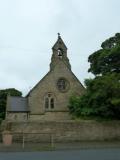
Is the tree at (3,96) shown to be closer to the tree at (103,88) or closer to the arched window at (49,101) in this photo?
the arched window at (49,101)

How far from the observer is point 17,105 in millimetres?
52938

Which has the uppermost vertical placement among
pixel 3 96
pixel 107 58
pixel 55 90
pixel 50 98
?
pixel 107 58

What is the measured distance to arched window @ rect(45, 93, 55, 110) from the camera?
52438 millimetres

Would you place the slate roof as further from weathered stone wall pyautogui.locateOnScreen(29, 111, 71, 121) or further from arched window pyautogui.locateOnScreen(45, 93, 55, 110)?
arched window pyautogui.locateOnScreen(45, 93, 55, 110)

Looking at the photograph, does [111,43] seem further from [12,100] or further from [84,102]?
[12,100]

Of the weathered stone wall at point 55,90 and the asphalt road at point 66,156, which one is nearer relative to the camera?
the asphalt road at point 66,156

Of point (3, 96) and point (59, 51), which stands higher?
point (59, 51)

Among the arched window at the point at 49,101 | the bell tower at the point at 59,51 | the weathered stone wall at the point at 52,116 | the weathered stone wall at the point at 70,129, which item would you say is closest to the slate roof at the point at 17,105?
the weathered stone wall at the point at 52,116

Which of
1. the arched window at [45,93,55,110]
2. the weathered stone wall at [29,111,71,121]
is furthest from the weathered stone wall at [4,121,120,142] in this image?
the arched window at [45,93,55,110]

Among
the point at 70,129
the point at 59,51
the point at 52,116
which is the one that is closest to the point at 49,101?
the point at 52,116

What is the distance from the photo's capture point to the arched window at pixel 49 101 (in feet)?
172

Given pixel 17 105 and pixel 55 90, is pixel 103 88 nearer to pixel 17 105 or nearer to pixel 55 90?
pixel 55 90

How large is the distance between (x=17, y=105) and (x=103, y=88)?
18.7 metres

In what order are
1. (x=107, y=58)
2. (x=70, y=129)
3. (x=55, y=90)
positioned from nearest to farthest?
(x=70, y=129)
(x=107, y=58)
(x=55, y=90)
